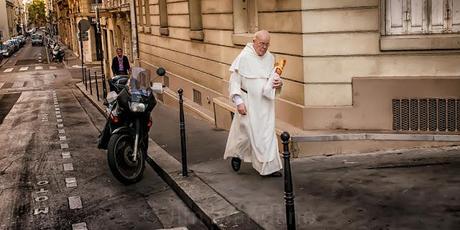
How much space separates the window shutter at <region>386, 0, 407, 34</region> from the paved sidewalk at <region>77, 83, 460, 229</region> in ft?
5.84

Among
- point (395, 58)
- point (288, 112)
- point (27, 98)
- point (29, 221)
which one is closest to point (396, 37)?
point (395, 58)

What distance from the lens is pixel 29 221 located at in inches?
273

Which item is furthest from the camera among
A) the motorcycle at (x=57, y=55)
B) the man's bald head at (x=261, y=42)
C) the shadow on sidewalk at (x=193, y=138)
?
the motorcycle at (x=57, y=55)

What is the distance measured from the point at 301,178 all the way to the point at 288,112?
2221 millimetres

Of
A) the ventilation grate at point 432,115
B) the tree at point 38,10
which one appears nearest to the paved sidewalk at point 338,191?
the ventilation grate at point 432,115

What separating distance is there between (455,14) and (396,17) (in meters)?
0.81

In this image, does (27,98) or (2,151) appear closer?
(2,151)

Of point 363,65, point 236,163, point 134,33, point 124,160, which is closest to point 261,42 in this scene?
point 236,163

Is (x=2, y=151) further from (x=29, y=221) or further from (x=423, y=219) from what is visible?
(x=423, y=219)

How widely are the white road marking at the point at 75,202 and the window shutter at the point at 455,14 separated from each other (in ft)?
18.5

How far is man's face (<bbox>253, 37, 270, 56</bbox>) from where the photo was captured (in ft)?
24.4

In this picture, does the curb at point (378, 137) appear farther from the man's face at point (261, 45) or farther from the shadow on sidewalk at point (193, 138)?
the man's face at point (261, 45)

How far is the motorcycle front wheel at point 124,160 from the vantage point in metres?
8.16

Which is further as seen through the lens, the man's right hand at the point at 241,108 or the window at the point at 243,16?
the window at the point at 243,16
